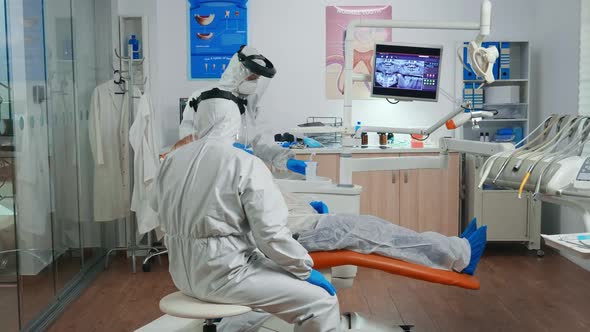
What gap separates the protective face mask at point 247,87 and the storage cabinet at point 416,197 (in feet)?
5.82

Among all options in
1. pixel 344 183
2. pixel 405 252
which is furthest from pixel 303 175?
pixel 405 252

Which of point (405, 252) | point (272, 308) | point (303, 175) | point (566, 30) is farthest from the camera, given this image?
point (566, 30)

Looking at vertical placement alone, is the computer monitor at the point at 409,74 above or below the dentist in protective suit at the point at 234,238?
above

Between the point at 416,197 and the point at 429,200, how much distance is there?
0.36ft

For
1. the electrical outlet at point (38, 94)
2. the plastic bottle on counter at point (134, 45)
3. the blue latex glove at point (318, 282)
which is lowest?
the blue latex glove at point (318, 282)

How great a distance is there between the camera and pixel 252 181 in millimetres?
2406

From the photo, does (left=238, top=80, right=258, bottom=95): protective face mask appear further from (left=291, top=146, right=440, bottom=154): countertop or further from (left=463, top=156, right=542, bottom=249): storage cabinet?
(left=463, top=156, right=542, bottom=249): storage cabinet

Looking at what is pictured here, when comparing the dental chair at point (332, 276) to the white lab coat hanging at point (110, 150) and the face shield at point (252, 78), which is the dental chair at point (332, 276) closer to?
the face shield at point (252, 78)

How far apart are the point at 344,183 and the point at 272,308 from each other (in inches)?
54.2

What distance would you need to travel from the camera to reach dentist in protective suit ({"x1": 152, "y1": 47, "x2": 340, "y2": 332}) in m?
2.42

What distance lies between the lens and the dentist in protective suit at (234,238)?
2424 mm

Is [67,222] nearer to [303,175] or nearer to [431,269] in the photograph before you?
[303,175]

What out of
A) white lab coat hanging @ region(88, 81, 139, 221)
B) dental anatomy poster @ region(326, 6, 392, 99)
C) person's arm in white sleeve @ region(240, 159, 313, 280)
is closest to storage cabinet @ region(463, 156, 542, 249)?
A: dental anatomy poster @ region(326, 6, 392, 99)

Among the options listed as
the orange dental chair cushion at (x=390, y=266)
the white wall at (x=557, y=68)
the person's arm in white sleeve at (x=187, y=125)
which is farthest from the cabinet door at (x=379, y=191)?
the orange dental chair cushion at (x=390, y=266)
